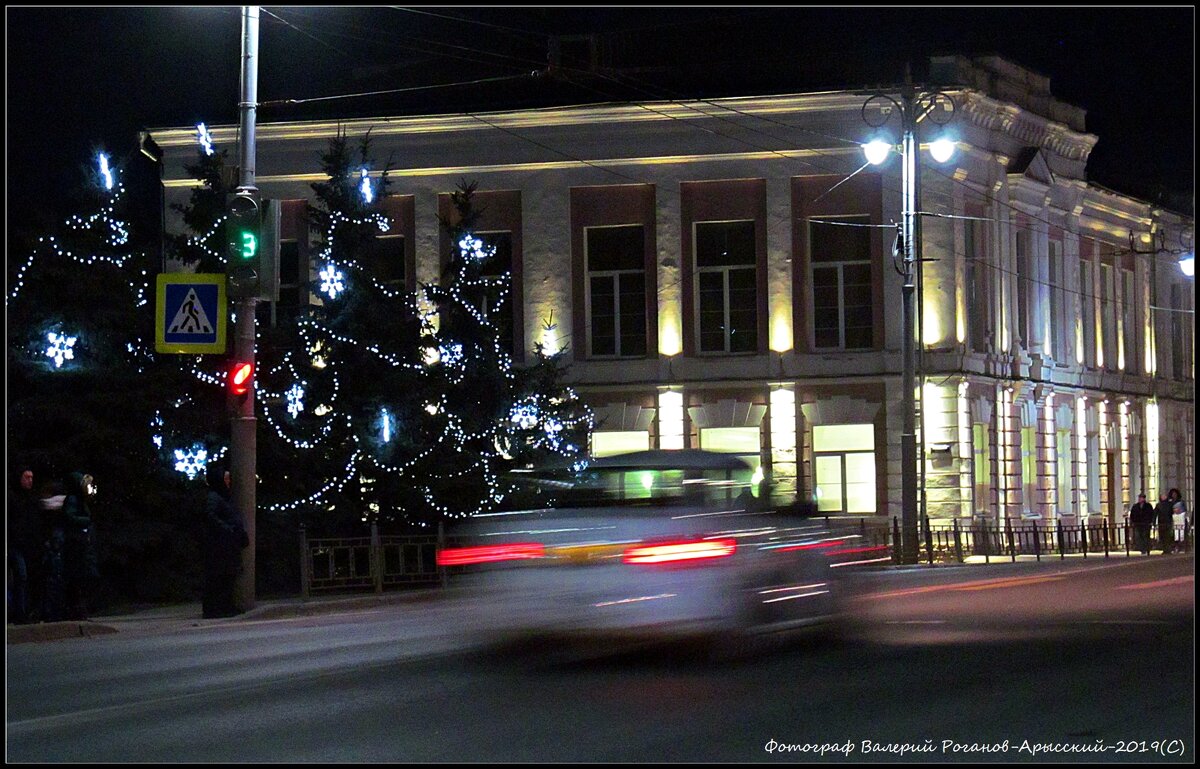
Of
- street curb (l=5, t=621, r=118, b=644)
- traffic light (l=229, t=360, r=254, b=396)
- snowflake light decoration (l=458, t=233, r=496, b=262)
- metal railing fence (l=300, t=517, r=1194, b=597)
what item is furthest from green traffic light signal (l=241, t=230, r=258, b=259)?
snowflake light decoration (l=458, t=233, r=496, b=262)

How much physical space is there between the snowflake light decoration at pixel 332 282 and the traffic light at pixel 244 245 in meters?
9.49

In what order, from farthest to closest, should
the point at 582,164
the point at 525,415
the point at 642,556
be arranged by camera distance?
the point at 582,164 < the point at 525,415 < the point at 642,556

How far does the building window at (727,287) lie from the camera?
45906 millimetres

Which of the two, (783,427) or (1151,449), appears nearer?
(783,427)

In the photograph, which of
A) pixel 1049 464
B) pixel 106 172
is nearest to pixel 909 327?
pixel 1049 464

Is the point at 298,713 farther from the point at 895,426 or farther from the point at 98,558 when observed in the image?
the point at 895,426

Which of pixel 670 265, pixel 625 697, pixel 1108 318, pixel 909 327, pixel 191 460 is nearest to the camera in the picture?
pixel 625 697

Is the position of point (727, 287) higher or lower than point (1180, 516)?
higher

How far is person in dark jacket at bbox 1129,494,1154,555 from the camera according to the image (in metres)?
44.7

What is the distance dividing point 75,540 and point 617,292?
87.4ft

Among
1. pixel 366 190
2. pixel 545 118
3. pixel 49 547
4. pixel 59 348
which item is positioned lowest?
pixel 49 547

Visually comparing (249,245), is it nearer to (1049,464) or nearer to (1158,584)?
(1158,584)

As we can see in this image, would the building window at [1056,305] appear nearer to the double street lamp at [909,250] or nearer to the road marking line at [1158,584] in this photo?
the double street lamp at [909,250]

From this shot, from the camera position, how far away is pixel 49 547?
20734mm
